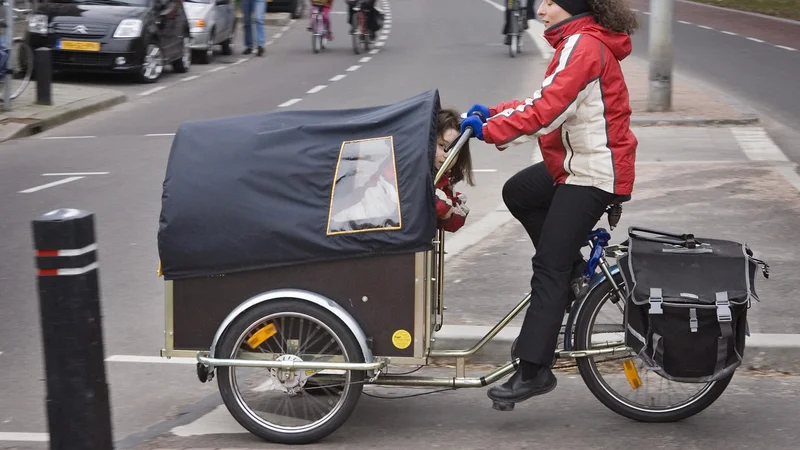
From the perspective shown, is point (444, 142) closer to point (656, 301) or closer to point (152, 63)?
point (656, 301)

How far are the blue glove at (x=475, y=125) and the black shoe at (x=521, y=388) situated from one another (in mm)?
952

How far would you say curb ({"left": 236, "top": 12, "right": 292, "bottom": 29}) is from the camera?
33.2 m

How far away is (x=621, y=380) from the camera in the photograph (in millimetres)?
4777

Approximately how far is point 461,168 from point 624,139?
65 cm

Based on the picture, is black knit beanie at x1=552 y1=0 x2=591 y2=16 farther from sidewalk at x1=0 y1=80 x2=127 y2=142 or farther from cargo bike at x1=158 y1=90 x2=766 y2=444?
sidewalk at x1=0 y1=80 x2=127 y2=142

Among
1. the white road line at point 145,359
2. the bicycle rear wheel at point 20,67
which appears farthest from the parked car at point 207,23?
the white road line at point 145,359

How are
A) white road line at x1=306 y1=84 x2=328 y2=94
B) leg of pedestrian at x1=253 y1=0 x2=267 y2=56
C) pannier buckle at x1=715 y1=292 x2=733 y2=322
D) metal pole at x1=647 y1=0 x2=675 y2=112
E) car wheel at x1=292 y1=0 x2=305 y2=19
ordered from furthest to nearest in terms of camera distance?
car wheel at x1=292 y1=0 x2=305 y2=19
leg of pedestrian at x1=253 y1=0 x2=267 y2=56
white road line at x1=306 y1=84 x2=328 y2=94
metal pole at x1=647 y1=0 x2=675 y2=112
pannier buckle at x1=715 y1=292 x2=733 y2=322

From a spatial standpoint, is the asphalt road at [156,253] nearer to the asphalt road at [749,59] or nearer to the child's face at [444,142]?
the child's face at [444,142]

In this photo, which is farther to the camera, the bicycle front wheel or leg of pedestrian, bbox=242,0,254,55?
leg of pedestrian, bbox=242,0,254,55

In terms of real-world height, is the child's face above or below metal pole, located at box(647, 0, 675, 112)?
above

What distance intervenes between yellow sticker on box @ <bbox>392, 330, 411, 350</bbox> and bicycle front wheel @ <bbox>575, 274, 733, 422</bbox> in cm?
70

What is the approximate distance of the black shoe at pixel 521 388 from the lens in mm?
4543

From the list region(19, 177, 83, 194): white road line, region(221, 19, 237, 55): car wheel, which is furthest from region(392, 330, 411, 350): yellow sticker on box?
region(221, 19, 237, 55): car wheel

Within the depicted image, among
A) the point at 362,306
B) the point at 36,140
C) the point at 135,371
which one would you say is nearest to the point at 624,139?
the point at 362,306
